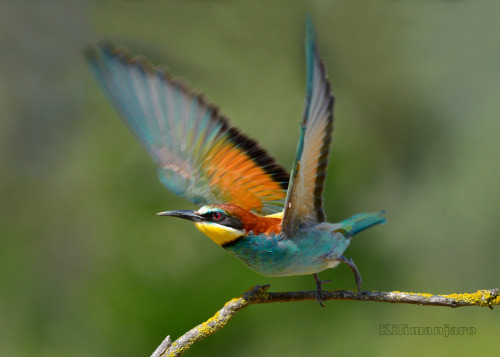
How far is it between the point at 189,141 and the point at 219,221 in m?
0.39

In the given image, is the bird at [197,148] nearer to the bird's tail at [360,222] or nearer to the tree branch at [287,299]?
the bird's tail at [360,222]

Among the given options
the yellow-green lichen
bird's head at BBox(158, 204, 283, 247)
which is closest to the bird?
bird's head at BBox(158, 204, 283, 247)

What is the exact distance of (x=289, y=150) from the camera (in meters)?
2.59

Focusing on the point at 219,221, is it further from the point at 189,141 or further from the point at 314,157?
the point at 189,141

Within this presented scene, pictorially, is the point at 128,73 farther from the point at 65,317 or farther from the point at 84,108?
the point at 84,108

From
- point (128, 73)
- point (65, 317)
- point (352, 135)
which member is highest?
point (128, 73)

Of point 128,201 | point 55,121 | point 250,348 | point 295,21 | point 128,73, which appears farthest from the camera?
point 295,21

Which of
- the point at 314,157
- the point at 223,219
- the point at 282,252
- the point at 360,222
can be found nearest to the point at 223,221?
the point at 223,219

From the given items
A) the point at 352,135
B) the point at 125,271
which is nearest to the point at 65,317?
the point at 125,271

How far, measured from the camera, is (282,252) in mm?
1460

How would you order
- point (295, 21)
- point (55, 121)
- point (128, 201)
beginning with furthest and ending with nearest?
point (295, 21)
point (55, 121)
point (128, 201)

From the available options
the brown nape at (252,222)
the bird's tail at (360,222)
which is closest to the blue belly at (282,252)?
the brown nape at (252,222)

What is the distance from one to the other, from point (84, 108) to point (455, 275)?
1.92 meters

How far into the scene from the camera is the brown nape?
4.72 ft
